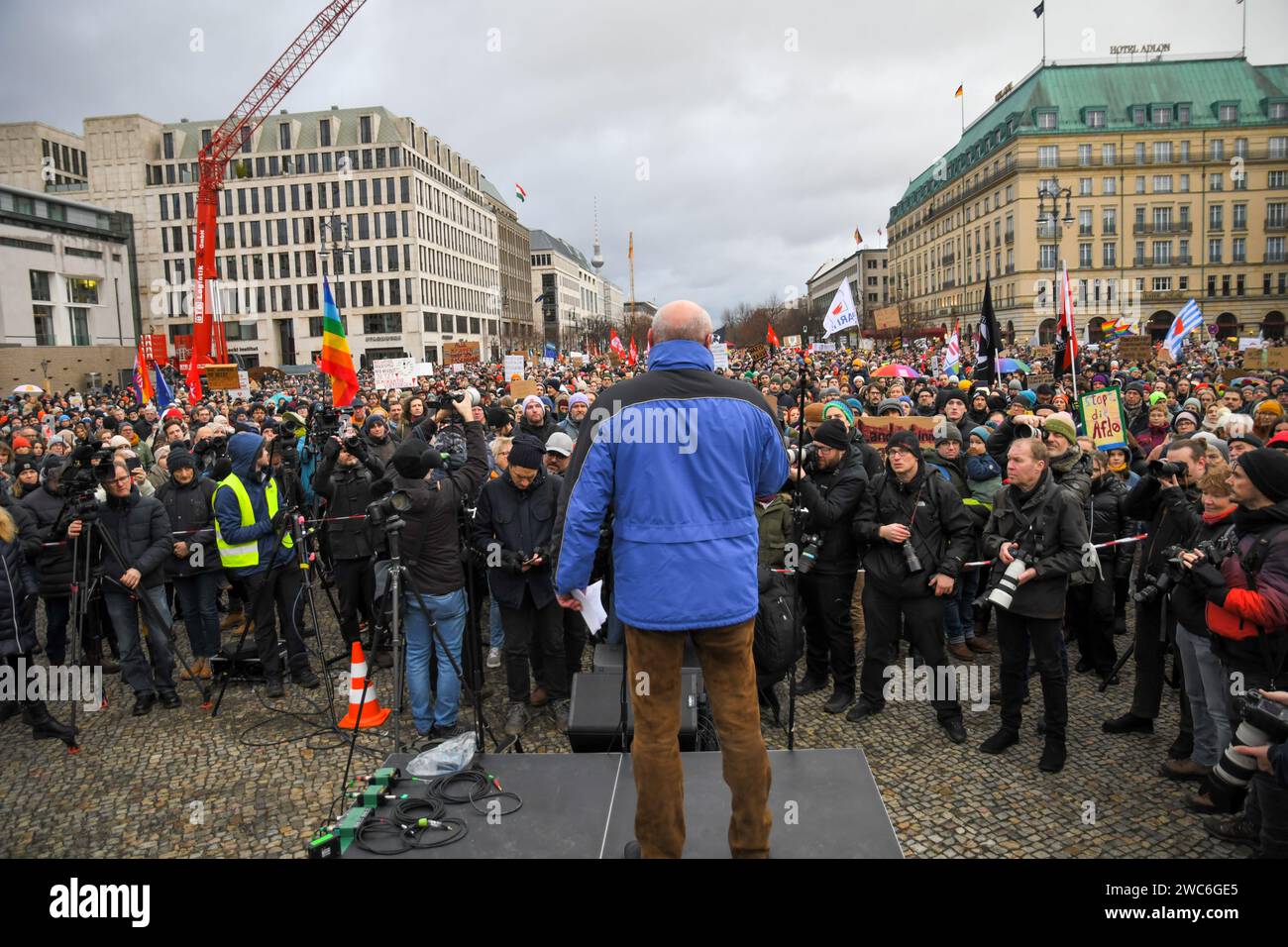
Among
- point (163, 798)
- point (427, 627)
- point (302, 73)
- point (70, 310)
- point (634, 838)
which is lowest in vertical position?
point (163, 798)

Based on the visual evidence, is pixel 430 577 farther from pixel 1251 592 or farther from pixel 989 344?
pixel 989 344

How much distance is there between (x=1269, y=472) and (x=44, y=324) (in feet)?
247

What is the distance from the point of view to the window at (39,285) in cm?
5878

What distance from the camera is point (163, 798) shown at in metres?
4.98

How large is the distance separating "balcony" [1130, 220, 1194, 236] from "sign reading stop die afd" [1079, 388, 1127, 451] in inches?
3186

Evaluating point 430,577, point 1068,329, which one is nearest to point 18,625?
point 430,577

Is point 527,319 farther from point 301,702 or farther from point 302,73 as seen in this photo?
point 301,702

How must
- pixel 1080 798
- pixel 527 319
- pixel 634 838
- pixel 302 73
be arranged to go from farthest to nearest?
pixel 527 319 < pixel 302 73 < pixel 1080 798 < pixel 634 838

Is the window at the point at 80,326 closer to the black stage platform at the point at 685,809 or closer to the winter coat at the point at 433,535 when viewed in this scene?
the winter coat at the point at 433,535

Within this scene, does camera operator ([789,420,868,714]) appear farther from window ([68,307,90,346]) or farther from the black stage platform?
window ([68,307,90,346])

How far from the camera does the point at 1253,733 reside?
3641mm

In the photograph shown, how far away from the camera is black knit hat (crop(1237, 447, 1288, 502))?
155 inches
